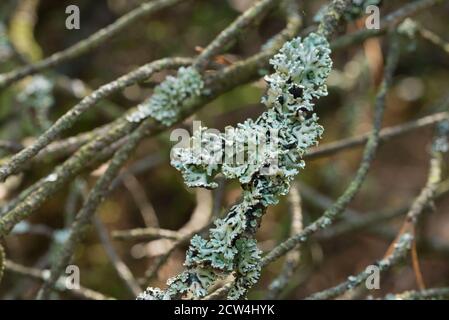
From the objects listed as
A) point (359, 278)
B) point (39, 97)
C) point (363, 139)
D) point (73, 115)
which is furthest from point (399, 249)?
point (39, 97)

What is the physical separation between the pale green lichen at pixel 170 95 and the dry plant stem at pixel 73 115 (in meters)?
0.03

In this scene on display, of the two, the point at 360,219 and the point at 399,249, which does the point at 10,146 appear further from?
the point at 360,219

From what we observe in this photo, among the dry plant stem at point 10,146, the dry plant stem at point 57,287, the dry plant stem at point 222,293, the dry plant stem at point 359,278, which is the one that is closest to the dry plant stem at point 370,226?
the dry plant stem at point 359,278

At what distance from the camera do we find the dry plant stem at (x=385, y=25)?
5.00ft

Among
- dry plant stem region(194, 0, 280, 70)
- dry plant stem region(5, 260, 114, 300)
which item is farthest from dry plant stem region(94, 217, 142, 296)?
dry plant stem region(194, 0, 280, 70)

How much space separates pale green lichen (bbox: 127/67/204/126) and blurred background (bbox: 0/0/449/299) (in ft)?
2.56

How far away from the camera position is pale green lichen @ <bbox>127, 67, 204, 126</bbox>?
4.25 ft

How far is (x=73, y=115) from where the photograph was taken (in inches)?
43.9

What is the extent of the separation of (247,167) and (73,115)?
1.09 feet

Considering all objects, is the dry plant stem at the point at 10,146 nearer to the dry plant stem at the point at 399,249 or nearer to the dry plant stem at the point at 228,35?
the dry plant stem at the point at 228,35

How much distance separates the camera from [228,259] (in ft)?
3.06

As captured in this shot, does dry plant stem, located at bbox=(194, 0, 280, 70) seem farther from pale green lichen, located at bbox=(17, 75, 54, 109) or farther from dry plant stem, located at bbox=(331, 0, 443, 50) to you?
pale green lichen, located at bbox=(17, 75, 54, 109)
